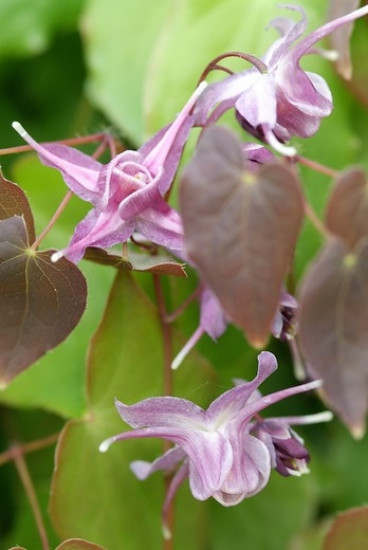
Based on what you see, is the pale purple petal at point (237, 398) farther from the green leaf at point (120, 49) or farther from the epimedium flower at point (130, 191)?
the green leaf at point (120, 49)

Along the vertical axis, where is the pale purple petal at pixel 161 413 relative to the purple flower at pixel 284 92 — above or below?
below

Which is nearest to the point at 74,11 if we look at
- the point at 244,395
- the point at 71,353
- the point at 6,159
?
the point at 6,159

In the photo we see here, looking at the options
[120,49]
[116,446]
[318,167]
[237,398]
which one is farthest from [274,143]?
[120,49]

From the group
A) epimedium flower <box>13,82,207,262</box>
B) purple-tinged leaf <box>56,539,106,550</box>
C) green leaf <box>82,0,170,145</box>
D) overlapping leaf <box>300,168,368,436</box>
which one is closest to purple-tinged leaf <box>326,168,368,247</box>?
overlapping leaf <box>300,168,368,436</box>

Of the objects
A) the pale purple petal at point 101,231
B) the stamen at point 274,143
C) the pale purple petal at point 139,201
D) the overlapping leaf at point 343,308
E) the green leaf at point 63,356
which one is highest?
the stamen at point 274,143

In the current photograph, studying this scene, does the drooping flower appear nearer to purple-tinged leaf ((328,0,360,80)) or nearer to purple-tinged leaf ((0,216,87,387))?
purple-tinged leaf ((0,216,87,387))

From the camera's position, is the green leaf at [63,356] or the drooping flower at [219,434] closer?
the drooping flower at [219,434]

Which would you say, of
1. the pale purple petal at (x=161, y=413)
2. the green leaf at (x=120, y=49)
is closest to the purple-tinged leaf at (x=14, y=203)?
the pale purple petal at (x=161, y=413)
